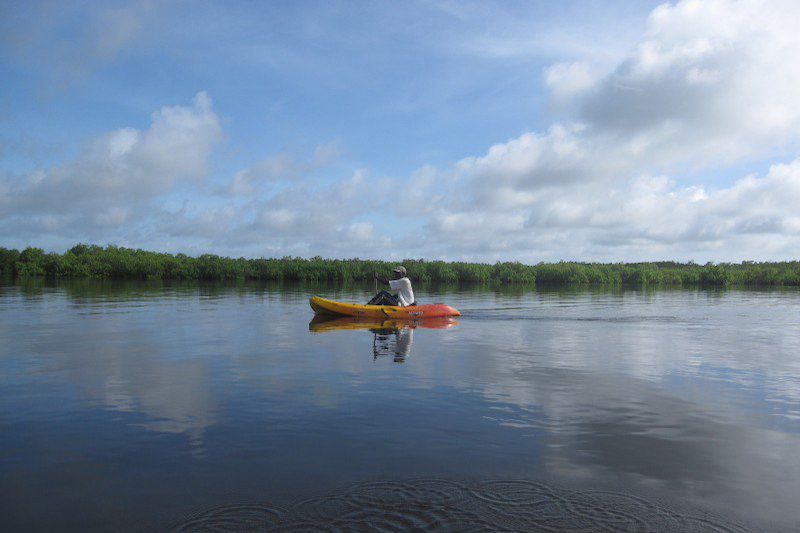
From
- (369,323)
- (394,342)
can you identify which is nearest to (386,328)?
(369,323)

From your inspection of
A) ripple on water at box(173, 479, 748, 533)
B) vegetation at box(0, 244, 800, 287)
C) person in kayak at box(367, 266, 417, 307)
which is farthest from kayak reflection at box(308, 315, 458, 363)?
vegetation at box(0, 244, 800, 287)

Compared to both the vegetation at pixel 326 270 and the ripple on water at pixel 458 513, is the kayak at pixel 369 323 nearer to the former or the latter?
the ripple on water at pixel 458 513

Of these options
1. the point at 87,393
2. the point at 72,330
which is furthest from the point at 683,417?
the point at 72,330

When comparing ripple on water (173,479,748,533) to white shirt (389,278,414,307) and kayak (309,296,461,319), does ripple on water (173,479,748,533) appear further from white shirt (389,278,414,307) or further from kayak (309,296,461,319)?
white shirt (389,278,414,307)

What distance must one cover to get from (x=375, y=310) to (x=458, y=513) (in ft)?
53.2

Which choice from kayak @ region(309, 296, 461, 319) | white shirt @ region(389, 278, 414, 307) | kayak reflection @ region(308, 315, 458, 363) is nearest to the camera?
kayak reflection @ region(308, 315, 458, 363)

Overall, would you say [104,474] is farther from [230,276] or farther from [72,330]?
[230,276]

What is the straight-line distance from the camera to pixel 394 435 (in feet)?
23.8

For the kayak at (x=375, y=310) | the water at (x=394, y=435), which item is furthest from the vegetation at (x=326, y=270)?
the water at (x=394, y=435)

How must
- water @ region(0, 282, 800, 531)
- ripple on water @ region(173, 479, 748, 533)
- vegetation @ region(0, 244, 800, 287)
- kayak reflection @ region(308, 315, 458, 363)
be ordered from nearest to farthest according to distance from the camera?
ripple on water @ region(173, 479, 748, 533), water @ region(0, 282, 800, 531), kayak reflection @ region(308, 315, 458, 363), vegetation @ region(0, 244, 800, 287)

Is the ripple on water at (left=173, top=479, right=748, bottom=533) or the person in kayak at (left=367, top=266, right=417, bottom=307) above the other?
the person in kayak at (left=367, top=266, right=417, bottom=307)

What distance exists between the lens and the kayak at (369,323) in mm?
19391

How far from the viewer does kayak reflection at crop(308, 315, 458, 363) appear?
47.4ft

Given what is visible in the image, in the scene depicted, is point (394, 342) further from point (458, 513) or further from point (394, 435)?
point (458, 513)
